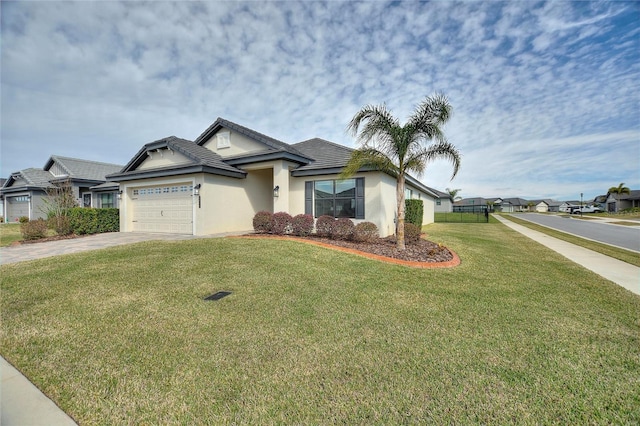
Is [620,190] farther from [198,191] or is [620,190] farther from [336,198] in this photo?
[198,191]

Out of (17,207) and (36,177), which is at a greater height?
(36,177)

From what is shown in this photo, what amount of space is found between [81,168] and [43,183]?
2.88 metres

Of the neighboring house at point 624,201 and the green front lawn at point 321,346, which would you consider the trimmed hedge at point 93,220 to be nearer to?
the green front lawn at point 321,346

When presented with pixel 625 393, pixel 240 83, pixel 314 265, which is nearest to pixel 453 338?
pixel 625 393

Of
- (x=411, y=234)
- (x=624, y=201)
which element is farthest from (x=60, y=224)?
(x=624, y=201)

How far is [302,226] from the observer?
10.8m

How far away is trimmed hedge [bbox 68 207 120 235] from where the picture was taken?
542 inches

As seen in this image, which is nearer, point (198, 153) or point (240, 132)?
point (198, 153)

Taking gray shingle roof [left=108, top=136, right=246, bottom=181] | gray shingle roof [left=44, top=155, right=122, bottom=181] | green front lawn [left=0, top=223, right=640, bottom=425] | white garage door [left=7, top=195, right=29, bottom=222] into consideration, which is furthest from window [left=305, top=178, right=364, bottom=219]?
white garage door [left=7, top=195, right=29, bottom=222]

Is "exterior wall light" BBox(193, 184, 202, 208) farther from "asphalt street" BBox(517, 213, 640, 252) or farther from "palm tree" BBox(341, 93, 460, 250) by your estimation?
"asphalt street" BBox(517, 213, 640, 252)

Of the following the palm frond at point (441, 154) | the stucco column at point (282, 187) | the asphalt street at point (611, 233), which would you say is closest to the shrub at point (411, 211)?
the palm frond at point (441, 154)

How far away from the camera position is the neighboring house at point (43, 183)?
864 inches

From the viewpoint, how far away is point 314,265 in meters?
6.73

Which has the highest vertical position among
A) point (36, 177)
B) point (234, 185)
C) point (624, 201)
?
point (36, 177)
